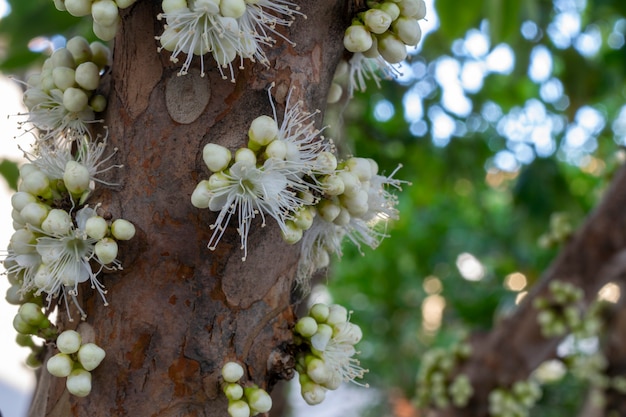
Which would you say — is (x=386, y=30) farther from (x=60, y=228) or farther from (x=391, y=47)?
(x=60, y=228)

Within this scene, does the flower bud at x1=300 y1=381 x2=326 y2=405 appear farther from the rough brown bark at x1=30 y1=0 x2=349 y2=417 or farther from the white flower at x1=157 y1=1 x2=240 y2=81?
the white flower at x1=157 y1=1 x2=240 y2=81

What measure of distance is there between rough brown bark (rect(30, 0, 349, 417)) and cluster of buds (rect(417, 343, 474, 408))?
Result: 4.72ft

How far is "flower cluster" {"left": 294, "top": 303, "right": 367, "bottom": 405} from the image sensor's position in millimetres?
719

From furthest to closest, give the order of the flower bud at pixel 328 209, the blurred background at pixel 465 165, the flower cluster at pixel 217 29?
the blurred background at pixel 465 165
the flower bud at pixel 328 209
the flower cluster at pixel 217 29

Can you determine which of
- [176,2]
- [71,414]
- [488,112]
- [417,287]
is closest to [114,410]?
[71,414]

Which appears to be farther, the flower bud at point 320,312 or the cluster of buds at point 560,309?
the cluster of buds at point 560,309

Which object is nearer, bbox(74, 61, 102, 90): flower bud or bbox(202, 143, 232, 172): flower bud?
bbox(202, 143, 232, 172): flower bud

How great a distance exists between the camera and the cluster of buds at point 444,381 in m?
1.96

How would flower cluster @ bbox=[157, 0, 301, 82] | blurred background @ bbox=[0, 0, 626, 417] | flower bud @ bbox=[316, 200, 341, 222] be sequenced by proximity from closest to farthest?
flower cluster @ bbox=[157, 0, 301, 82]
flower bud @ bbox=[316, 200, 341, 222]
blurred background @ bbox=[0, 0, 626, 417]

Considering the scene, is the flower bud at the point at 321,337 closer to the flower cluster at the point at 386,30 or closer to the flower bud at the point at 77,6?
the flower cluster at the point at 386,30

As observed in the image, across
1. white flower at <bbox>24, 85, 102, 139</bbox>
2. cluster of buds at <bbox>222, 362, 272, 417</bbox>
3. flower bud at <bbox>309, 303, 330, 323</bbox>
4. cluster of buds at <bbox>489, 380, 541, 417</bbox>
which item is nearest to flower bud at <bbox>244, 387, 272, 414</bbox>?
cluster of buds at <bbox>222, 362, 272, 417</bbox>

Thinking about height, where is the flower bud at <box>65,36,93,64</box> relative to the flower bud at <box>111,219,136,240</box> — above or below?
above

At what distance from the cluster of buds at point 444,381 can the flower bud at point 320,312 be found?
4.42ft

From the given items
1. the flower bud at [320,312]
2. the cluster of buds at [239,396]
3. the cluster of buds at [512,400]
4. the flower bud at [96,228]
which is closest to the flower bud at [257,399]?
the cluster of buds at [239,396]
